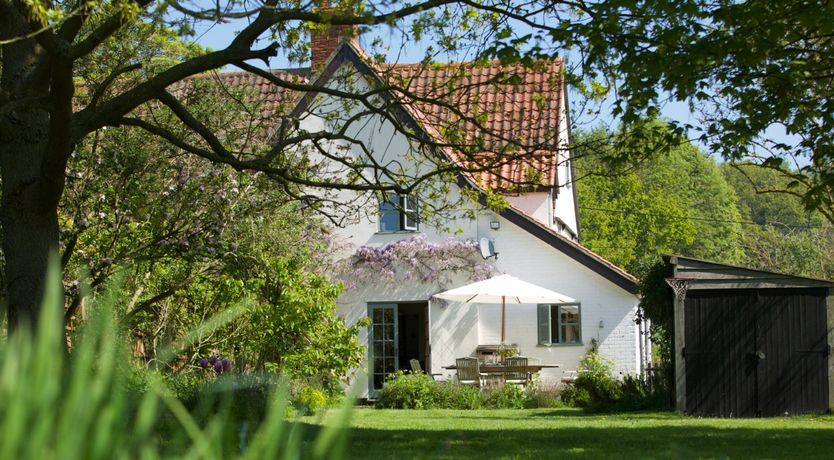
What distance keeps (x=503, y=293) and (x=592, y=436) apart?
10426 millimetres

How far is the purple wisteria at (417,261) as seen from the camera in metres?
25.6

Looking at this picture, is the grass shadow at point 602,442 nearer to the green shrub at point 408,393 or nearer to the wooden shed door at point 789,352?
the wooden shed door at point 789,352

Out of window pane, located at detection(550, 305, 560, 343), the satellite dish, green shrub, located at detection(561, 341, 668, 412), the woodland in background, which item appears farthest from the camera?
the woodland in background

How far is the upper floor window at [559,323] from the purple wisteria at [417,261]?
1.70 m

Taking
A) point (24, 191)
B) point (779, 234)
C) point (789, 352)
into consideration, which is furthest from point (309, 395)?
point (779, 234)

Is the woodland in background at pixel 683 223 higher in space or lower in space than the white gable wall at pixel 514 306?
higher

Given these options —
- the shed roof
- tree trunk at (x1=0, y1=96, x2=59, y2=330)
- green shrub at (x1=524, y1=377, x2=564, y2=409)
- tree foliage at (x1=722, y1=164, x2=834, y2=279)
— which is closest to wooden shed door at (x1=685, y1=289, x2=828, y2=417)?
the shed roof

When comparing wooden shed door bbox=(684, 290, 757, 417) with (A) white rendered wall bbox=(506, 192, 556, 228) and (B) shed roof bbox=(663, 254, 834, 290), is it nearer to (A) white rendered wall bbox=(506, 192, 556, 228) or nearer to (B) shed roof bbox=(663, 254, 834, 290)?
(B) shed roof bbox=(663, 254, 834, 290)

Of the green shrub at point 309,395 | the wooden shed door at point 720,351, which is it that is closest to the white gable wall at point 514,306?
the green shrub at point 309,395

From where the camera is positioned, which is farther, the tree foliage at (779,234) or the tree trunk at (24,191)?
the tree foliage at (779,234)

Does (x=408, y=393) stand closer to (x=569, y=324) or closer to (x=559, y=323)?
(x=559, y=323)

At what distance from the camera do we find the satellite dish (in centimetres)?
2547

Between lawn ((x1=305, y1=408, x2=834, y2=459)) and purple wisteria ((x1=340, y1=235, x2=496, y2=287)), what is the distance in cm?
735

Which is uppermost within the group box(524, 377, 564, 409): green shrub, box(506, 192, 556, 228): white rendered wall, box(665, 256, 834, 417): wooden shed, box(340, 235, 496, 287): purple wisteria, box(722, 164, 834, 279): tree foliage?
box(722, 164, 834, 279): tree foliage
